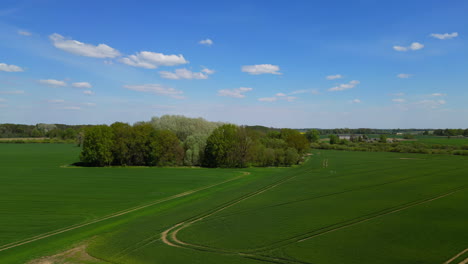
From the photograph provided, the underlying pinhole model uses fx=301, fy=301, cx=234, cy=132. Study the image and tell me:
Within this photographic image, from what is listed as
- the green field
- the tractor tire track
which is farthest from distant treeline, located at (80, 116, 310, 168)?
the tractor tire track

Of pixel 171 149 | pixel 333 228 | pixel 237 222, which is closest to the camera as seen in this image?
pixel 333 228

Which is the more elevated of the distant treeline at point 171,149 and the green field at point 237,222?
the distant treeline at point 171,149

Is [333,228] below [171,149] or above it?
below

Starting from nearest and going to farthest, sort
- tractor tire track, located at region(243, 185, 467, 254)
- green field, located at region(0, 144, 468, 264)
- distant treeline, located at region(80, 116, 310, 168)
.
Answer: green field, located at region(0, 144, 468, 264), tractor tire track, located at region(243, 185, 467, 254), distant treeline, located at region(80, 116, 310, 168)

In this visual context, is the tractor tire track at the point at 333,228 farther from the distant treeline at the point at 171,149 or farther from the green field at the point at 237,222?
the distant treeline at the point at 171,149

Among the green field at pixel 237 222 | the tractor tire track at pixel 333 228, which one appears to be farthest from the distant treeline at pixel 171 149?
the tractor tire track at pixel 333 228

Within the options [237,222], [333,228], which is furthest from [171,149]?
[333,228]

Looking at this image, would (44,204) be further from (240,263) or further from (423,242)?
(423,242)

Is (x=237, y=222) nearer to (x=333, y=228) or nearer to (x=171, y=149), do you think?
(x=333, y=228)

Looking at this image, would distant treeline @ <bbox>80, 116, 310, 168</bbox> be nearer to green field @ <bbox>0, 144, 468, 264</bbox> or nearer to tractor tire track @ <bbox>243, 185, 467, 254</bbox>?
green field @ <bbox>0, 144, 468, 264</bbox>
